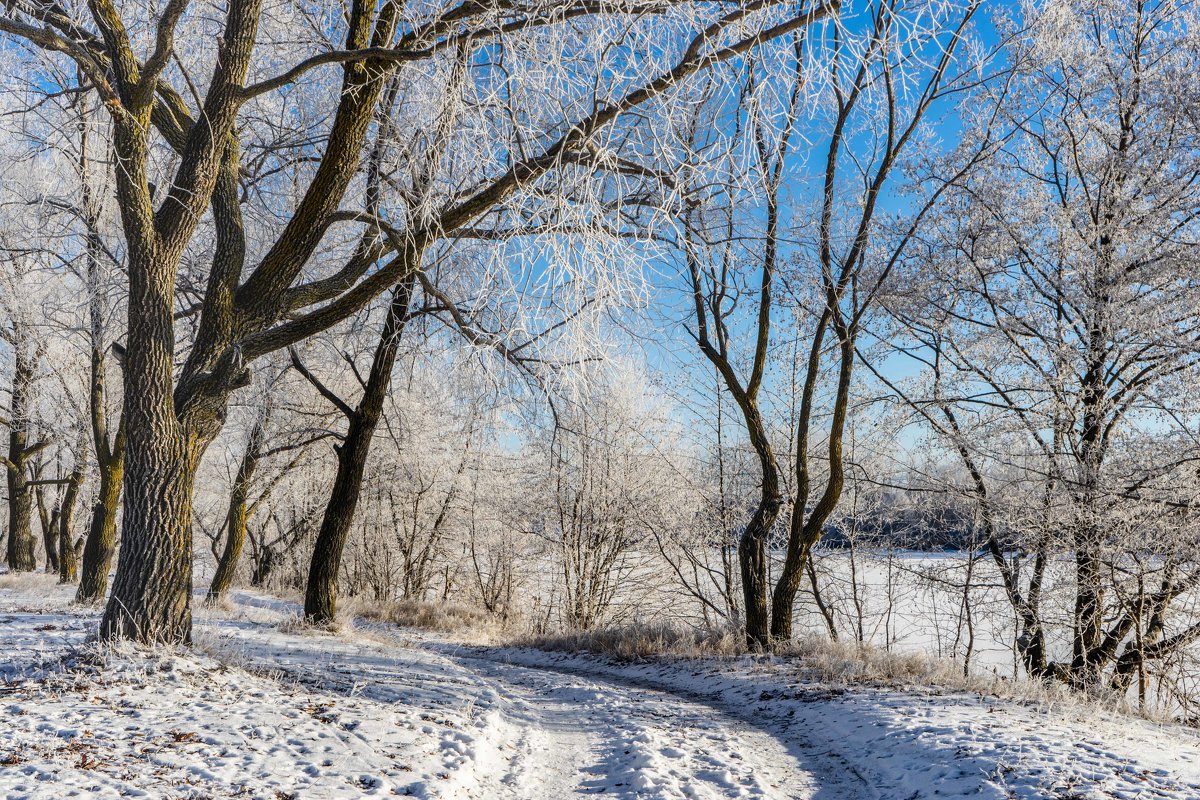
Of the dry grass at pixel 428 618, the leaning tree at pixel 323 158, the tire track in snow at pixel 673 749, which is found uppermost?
the leaning tree at pixel 323 158

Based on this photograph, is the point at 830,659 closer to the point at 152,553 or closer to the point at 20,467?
the point at 152,553

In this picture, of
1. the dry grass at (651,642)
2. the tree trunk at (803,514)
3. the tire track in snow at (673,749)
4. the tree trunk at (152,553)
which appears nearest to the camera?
the tire track in snow at (673,749)

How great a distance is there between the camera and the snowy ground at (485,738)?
3609 millimetres

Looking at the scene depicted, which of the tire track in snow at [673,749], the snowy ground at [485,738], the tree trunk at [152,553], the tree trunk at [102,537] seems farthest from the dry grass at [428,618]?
the tree trunk at [152,553]

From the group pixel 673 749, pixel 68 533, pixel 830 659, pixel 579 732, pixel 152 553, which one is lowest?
pixel 579 732

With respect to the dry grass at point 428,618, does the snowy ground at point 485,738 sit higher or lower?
higher

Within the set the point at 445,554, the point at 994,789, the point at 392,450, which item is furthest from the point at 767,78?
the point at 445,554

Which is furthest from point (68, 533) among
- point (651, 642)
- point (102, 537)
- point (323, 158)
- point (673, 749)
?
point (673, 749)

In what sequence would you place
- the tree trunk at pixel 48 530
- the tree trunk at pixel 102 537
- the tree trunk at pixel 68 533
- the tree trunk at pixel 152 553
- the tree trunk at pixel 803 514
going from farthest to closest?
the tree trunk at pixel 48 530, the tree trunk at pixel 68 533, the tree trunk at pixel 102 537, the tree trunk at pixel 803 514, the tree trunk at pixel 152 553

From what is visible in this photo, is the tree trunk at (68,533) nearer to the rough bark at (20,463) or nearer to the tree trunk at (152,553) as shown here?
the rough bark at (20,463)

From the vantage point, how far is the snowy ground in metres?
3.61

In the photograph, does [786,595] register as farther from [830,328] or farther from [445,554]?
[445,554]

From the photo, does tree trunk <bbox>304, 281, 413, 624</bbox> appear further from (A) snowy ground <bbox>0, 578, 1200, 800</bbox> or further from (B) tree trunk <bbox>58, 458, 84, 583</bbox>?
(B) tree trunk <bbox>58, 458, 84, 583</bbox>

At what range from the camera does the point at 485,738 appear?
4.76 m
